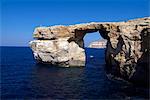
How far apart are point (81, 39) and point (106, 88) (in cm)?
3267

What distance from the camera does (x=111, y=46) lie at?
59.5 metres

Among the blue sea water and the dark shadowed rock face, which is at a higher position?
the dark shadowed rock face

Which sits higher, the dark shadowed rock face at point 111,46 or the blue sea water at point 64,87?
the dark shadowed rock face at point 111,46

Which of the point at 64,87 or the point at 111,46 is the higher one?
the point at 111,46

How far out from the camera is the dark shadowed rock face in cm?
4416

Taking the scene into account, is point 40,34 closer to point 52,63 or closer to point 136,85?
point 52,63

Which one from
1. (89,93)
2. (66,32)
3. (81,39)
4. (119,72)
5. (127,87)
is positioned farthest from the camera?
(81,39)

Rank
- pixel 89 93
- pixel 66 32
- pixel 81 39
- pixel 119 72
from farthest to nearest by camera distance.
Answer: pixel 81 39, pixel 66 32, pixel 119 72, pixel 89 93

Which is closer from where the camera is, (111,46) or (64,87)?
(64,87)

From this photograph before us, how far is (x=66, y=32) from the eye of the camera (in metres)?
Result: 70.8

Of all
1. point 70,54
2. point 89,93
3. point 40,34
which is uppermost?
point 40,34

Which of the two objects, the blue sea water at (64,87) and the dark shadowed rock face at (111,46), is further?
the dark shadowed rock face at (111,46)

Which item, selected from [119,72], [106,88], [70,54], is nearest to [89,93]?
[106,88]

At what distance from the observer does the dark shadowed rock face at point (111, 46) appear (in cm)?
4416
